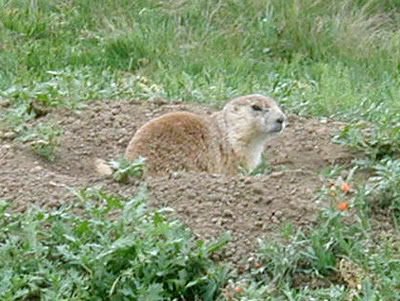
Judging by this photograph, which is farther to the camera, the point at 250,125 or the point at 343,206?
the point at 250,125

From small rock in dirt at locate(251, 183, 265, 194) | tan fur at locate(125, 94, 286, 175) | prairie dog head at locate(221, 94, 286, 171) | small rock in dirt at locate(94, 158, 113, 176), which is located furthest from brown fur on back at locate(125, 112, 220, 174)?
small rock in dirt at locate(251, 183, 265, 194)

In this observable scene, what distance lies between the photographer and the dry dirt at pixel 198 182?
5020 mm

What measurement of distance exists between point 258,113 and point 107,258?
8.37 feet

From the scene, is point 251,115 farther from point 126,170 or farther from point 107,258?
point 107,258

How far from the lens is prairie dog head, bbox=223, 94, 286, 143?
690 centimetres

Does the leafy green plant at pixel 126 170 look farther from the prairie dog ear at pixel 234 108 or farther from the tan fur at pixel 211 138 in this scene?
the prairie dog ear at pixel 234 108

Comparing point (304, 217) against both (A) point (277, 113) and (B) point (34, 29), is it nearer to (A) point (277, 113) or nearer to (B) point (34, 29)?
(A) point (277, 113)

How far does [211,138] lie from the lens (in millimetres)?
6730

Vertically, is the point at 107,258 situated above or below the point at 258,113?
above

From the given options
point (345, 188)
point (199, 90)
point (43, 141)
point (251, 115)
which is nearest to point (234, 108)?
point (251, 115)

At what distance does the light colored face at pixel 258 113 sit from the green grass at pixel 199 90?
47cm

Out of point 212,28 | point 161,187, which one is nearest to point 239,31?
point 212,28

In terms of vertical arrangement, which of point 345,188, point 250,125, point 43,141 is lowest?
point 250,125

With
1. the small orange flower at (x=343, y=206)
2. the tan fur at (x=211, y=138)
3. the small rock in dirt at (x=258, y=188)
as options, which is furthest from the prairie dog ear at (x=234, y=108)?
the small orange flower at (x=343, y=206)
